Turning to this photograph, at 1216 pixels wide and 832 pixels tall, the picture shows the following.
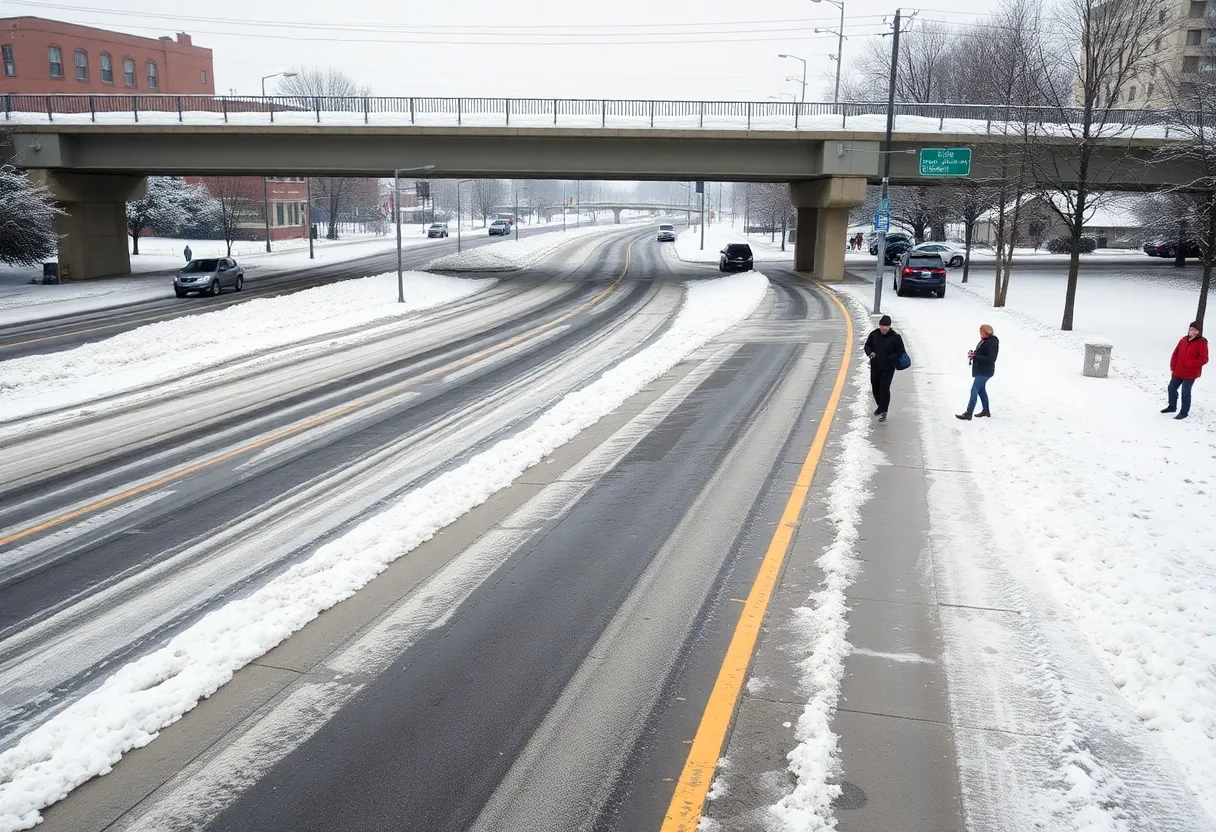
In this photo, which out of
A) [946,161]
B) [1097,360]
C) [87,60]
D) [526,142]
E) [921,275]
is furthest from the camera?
[87,60]

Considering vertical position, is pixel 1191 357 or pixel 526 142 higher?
pixel 526 142

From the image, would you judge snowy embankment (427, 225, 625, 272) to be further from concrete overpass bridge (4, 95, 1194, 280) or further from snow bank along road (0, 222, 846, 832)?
snow bank along road (0, 222, 846, 832)

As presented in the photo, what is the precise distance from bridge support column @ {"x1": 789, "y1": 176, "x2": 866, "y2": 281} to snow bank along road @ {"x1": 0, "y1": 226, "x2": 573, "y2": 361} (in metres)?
23.0

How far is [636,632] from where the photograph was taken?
7.02 meters

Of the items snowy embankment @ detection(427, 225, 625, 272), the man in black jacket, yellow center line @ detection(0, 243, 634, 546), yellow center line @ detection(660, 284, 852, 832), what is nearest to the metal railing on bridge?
snowy embankment @ detection(427, 225, 625, 272)

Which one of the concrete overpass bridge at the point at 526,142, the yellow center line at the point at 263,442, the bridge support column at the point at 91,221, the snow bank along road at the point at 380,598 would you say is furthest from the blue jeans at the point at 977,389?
the bridge support column at the point at 91,221

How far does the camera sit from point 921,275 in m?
34.6

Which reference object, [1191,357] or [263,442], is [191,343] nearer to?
[263,442]

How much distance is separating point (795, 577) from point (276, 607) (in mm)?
4442

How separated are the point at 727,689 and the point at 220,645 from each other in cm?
374

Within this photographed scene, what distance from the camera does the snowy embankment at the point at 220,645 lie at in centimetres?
524

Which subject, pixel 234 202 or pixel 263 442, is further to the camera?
pixel 234 202

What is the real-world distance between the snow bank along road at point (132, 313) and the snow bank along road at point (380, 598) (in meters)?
12.4

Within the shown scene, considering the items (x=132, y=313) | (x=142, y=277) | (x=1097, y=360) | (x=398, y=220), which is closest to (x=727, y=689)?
(x=1097, y=360)
